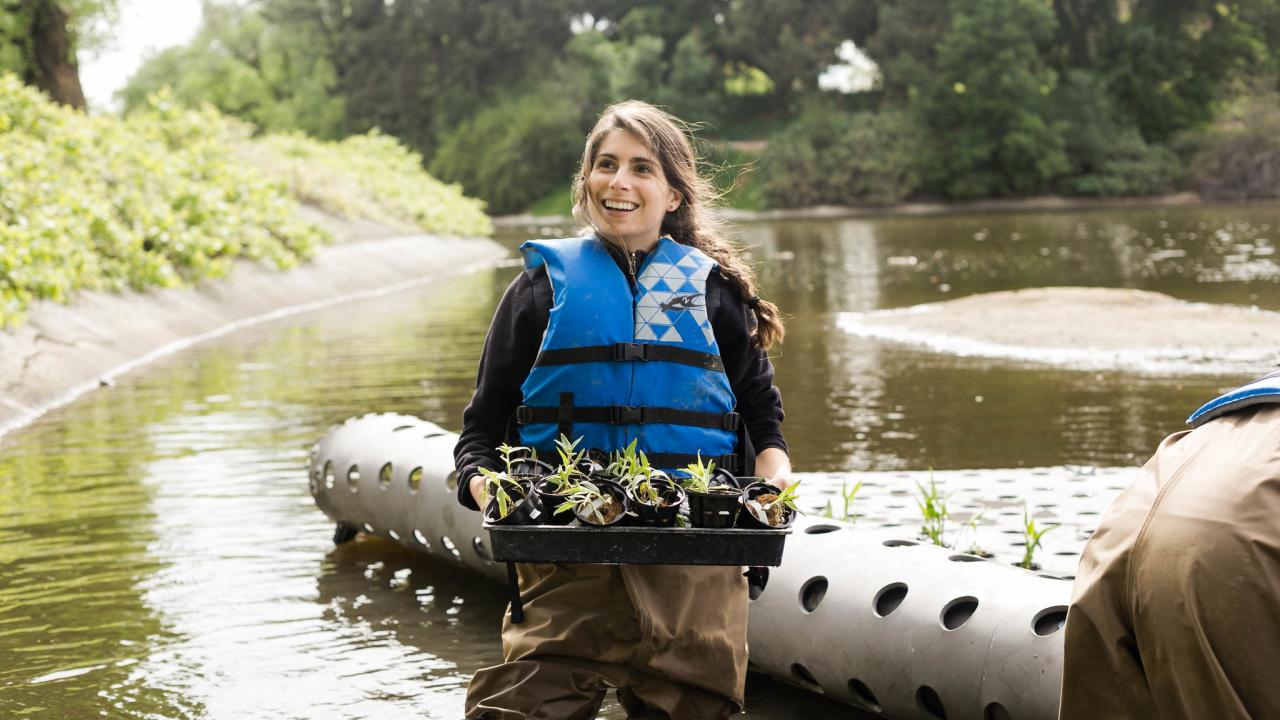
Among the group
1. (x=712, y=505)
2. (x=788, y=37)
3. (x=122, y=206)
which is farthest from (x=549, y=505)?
(x=788, y=37)

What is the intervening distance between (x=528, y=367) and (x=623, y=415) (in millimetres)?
312

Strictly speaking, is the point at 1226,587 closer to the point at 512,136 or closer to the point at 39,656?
the point at 39,656

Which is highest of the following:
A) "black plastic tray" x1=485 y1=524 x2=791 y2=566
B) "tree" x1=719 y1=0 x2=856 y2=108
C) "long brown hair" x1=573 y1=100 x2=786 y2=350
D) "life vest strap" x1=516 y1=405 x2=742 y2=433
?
"tree" x1=719 y1=0 x2=856 y2=108

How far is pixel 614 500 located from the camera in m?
3.30

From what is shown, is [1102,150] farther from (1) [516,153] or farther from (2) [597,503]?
(2) [597,503]

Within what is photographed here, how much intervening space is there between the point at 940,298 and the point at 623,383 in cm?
1933

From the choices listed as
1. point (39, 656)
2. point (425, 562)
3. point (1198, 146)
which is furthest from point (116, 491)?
point (1198, 146)

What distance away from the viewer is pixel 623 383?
3.63m

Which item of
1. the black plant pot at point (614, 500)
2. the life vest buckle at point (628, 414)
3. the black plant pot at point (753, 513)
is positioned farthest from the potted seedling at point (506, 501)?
the black plant pot at point (753, 513)

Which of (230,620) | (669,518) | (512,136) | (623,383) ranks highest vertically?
(512,136)

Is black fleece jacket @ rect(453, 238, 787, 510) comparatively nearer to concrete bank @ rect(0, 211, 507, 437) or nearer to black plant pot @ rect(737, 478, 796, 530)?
black plant pot @ rect(737, 478, 796, 530)

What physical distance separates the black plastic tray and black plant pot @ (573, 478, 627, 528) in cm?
2

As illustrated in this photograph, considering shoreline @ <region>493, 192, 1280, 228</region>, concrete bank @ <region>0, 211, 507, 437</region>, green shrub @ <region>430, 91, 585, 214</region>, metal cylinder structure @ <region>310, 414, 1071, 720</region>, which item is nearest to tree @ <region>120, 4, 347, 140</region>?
green shrub @ <region>430, 91, 585, 214</region>

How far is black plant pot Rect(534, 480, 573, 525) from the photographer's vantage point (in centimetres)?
329
